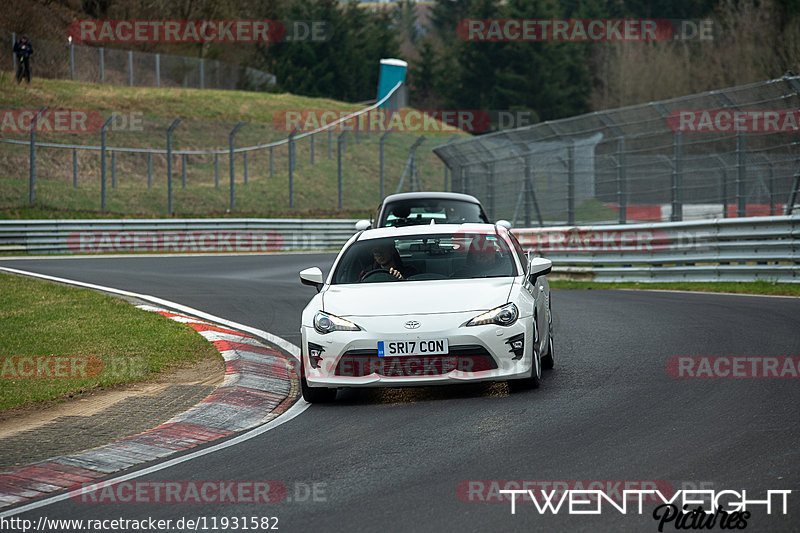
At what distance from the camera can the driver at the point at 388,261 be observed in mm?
9375

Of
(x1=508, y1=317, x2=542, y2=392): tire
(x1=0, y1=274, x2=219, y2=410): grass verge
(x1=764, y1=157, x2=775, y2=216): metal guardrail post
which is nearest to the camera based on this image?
(x1=508, y1=317, x2=542, y2=392): tire

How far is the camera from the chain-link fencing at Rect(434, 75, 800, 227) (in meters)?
17.7

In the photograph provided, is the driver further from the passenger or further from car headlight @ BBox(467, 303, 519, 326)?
car headlight @ BBox(467, 303, 519, 326)

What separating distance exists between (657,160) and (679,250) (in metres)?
3.83

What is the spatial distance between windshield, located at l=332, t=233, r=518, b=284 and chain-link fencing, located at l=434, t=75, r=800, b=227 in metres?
9.19

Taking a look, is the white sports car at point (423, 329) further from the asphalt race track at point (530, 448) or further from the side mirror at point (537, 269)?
the asphalt race track at point (530, 448)

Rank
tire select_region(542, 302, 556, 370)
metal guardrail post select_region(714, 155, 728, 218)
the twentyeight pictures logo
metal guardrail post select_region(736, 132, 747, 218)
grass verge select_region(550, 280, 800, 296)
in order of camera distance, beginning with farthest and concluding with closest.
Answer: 1. the twentyeight pictures logo
2. metal guardrail post select_region(714, 155, 728, 218)
3. metal guardrail post select_region(736, 132, 747, 218)
4. grass verge select_region(550, 280, 800, 296)
5. tire select_region(542, 302, 556, 370)

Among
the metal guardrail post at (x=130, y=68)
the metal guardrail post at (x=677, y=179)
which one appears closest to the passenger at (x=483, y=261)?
the metal guardrail post at (x=677, y=179)

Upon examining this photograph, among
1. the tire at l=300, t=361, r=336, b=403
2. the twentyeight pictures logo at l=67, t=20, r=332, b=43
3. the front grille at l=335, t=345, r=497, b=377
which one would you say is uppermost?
the twentyeight pictures logo at l=67, t=20, r=332, b=43

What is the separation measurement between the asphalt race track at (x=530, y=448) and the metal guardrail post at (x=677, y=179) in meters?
7.95

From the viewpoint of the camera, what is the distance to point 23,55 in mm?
45000

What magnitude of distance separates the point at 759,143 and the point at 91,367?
1252cm

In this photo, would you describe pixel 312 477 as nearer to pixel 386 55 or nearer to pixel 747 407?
pixel 747 407

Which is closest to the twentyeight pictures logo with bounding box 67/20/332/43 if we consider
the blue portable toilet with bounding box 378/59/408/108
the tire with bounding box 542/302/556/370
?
the blue portable toilet with bounding box 378/59/408/108
